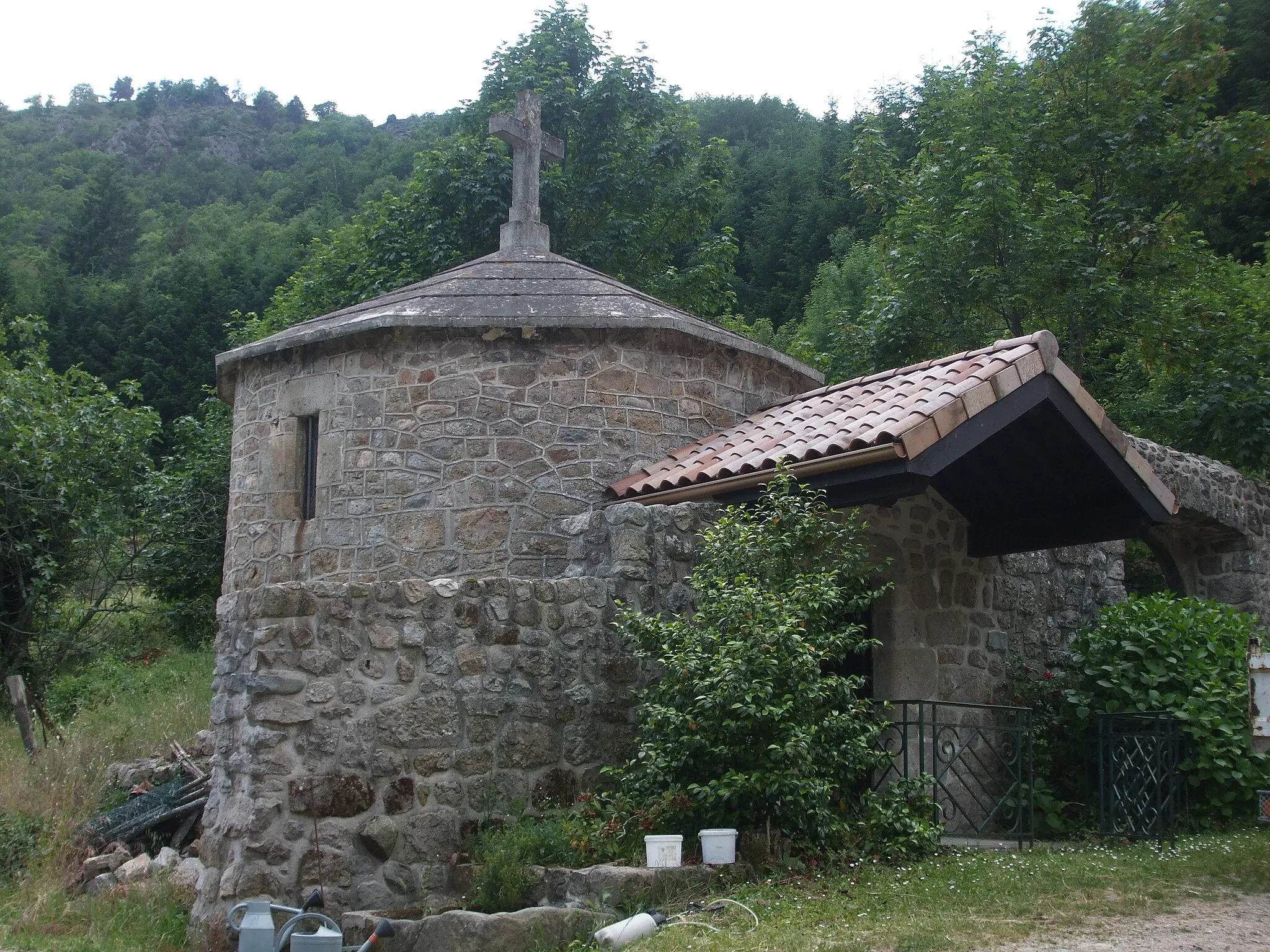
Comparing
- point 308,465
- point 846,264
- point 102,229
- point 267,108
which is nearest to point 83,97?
point 267,108

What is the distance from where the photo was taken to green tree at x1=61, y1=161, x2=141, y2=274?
39625mm

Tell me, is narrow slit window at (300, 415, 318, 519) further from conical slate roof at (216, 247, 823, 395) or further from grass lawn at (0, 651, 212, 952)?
grass lawn at (0, 651, 212, 952)

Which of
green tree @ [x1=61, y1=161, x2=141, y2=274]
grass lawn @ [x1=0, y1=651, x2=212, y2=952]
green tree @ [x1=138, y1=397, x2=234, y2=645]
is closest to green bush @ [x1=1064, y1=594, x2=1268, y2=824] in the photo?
grass lawn @ [x1=0, y1=651, x2=212, y2=952]

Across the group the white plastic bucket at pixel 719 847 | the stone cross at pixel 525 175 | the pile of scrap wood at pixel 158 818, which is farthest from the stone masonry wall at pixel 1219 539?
the pile of scrap wood at pixel 158 818

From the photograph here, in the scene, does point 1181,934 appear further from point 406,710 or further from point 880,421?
point 406,710

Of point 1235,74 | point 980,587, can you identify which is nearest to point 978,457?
point 980,587

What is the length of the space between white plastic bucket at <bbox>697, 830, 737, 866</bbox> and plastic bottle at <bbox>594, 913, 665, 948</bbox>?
2.29 feet

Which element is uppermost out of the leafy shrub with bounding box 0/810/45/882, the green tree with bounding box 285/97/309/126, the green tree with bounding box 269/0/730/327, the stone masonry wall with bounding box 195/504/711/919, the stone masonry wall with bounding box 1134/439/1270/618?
the green tree with bounding box 285/97/309/126

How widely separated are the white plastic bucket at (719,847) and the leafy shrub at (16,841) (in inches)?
201

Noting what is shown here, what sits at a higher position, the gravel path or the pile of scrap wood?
the gravel path

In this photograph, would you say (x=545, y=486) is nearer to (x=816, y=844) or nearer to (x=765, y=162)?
(x=816, y=844)

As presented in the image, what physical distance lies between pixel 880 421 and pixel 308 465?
4912 millimetres

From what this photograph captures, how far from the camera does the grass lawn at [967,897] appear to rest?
4641 mm

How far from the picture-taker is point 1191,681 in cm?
812
